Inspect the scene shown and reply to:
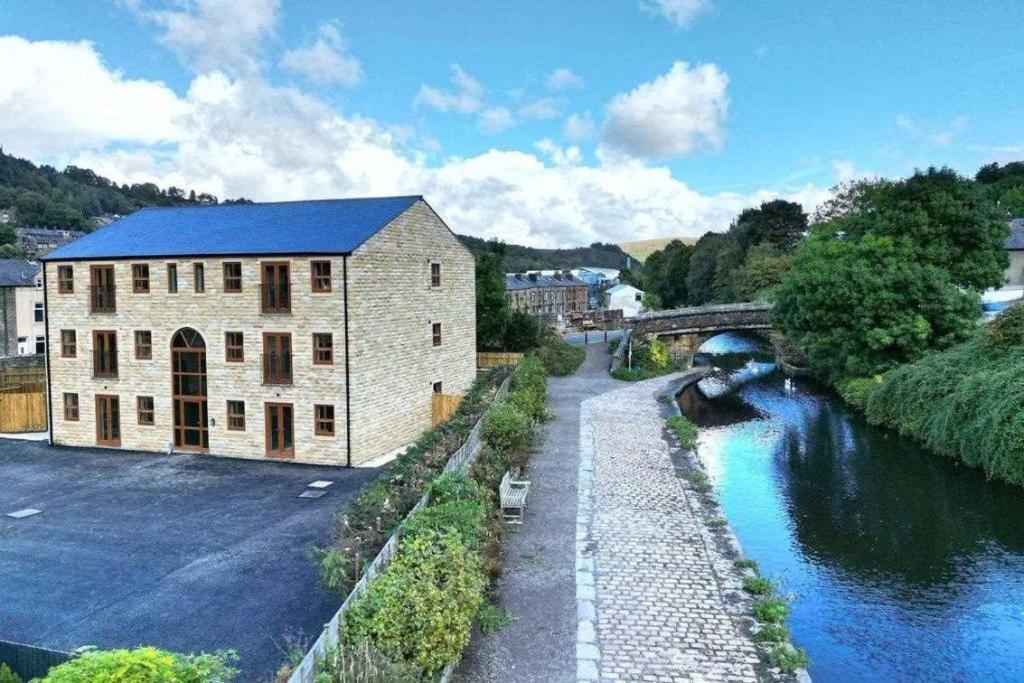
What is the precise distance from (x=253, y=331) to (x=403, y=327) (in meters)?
4.43

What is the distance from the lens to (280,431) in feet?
70.3

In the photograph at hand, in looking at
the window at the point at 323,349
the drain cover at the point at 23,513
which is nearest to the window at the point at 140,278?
the window at the point at 323,349

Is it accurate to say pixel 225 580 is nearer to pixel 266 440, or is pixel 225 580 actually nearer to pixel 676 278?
pixel 266 440

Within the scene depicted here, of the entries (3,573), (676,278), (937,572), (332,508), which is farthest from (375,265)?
(676,278)

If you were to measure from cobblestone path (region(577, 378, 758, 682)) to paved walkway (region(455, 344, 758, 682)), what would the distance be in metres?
0.02

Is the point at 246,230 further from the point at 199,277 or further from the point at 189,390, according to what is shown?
the point at 189,390

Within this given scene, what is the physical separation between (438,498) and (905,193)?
31978mm

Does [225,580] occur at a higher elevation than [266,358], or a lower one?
lower

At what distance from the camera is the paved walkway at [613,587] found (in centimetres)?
959

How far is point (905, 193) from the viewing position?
35.6 metres

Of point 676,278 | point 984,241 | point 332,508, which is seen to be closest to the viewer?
point 332,508

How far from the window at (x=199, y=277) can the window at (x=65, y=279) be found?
15.6 feet

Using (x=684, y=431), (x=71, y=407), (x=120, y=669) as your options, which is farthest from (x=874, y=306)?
(x=120, y=669)

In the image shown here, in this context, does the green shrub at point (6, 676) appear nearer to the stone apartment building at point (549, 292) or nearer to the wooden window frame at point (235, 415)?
the wooden window frame at point (235, 415)
